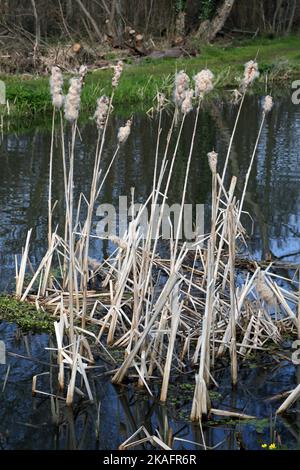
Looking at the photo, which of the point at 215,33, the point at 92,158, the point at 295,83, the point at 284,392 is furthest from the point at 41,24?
the point at 284,392

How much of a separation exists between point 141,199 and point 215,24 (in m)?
18.8

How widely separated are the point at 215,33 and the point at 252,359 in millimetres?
22816

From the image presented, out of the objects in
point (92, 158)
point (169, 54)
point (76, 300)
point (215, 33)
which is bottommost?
point (76, 300)

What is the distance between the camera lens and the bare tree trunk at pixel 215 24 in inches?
1013

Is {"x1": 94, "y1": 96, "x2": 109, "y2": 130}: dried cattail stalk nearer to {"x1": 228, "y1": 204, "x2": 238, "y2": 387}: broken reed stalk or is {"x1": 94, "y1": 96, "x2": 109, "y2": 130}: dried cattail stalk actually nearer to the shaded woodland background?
{"x1": 228, "y1": 204, "x2": 238, "y2": 387}: broken reed stalk

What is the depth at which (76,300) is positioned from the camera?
16.8 ft

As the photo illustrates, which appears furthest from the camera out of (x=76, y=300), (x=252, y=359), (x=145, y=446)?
(x=76, y=300)

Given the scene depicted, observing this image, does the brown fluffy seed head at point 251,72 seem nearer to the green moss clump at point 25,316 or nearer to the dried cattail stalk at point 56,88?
the dried cattail stalk at point 56,88

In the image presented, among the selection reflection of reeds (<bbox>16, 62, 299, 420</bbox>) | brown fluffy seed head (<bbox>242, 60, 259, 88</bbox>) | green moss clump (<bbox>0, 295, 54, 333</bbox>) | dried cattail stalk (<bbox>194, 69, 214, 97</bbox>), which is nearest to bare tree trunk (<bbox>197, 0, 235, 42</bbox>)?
reflection of reeds (<bbox>16, 62, 299, 420</bbox>)

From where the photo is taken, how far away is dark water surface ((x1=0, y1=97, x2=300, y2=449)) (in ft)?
12.9

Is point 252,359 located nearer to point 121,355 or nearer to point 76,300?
point 121,355

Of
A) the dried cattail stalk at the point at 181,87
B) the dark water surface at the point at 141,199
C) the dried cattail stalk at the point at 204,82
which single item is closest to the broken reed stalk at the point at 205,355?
the dark water surface at the point at 141,199

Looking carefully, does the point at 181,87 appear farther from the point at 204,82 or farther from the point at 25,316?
the point at 25,316

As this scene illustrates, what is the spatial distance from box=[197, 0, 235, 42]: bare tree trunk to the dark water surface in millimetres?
9246
